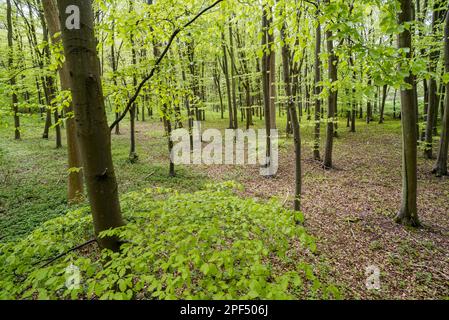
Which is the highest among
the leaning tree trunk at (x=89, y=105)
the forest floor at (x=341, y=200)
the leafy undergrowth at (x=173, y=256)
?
the leaning tree trunk at (x=89, y=105)

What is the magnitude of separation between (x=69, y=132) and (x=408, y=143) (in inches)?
353

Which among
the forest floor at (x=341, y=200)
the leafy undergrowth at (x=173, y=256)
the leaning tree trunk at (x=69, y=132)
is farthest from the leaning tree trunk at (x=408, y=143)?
the leaning tree trunk at (x=69, y=132)

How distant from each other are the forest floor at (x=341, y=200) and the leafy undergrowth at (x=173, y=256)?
6.28 ft

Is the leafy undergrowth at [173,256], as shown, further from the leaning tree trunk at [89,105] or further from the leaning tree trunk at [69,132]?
the leaning tree trunk at [69,132]

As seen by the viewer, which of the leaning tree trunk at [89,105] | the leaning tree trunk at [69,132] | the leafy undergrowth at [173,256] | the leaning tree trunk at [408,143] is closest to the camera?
the leafy undergrowth at [173,256]

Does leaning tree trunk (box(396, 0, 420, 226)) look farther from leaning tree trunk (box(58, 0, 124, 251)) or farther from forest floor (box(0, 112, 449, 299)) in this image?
leaning tree trunk (box(58, 0, 124, 251))

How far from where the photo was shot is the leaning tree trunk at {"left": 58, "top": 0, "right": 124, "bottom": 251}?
7.40 ft

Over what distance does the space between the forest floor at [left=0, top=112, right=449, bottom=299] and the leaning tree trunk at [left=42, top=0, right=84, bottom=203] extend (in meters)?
0.64

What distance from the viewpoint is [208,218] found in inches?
128

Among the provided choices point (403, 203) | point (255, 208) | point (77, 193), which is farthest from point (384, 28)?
point (77, 193)

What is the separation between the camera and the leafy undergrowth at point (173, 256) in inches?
78.5

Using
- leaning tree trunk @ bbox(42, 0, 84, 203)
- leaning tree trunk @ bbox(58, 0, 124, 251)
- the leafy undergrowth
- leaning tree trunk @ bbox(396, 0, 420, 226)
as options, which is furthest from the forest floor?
leaning tree trunk @ bbox(58, 0, 124, 251)

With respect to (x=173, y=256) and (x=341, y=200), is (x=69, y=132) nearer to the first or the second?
(x=173, y=256)
